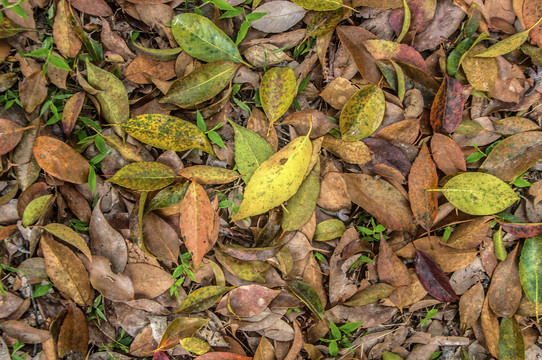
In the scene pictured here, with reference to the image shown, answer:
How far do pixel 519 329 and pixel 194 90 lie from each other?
1292 millimetres

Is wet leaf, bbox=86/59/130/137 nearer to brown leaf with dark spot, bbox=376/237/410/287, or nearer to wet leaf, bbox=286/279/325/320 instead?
wet leaf, bbox=286/279/325/320

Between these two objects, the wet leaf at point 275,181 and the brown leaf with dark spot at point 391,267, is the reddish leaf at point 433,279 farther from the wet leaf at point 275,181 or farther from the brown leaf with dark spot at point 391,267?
the wet leaf at point 275,181

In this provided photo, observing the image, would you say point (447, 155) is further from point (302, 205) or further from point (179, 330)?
point (179, 330)

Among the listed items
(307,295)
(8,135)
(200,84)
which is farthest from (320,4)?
(8,135)

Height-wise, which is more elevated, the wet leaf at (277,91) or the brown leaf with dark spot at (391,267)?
the wet leaf at (277,91)

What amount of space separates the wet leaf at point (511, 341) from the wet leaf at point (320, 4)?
115 centimetres

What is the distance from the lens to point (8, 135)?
104cm

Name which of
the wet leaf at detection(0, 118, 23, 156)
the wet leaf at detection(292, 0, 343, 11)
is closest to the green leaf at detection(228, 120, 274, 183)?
the wet leaf at detection(292, 0, 343, 11)

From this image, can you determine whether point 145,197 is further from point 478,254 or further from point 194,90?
point 478,254

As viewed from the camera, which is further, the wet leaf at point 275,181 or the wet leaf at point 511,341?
the wet leaf at point 511,341

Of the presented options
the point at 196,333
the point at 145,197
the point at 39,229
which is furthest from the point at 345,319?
the point at 39,229

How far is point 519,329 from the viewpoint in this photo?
115 centimetres

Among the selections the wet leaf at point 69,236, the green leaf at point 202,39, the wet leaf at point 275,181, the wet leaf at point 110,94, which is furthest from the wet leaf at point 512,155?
the wet leaf at point 69,236

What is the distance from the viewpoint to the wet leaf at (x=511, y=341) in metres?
1.13
